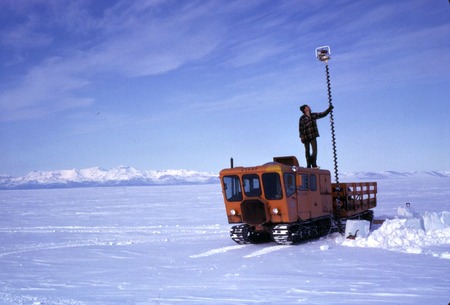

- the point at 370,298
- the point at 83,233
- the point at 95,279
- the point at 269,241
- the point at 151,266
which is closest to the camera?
the point at 370,298

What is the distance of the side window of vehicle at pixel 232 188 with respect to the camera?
1361 centimetres

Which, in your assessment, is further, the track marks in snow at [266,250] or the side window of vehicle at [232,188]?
the side window of vehicle at [232,188]

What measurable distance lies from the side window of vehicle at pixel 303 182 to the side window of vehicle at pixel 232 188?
1.80 metres

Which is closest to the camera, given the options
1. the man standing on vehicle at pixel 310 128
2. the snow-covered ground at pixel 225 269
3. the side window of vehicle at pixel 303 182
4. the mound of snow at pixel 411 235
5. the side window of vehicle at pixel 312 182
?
the snow-covered ground at pixel 225 269

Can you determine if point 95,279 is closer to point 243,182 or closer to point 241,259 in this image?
point 241,259

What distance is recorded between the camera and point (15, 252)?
13.5 meters

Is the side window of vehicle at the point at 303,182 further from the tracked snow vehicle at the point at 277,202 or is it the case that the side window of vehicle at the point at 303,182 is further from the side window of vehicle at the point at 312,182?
the side window of vehicle at the point at 312,182

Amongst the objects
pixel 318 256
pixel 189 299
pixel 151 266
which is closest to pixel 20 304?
pixel 189 299

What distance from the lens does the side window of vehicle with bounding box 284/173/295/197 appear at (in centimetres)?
1288

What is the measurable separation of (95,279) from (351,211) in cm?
1006

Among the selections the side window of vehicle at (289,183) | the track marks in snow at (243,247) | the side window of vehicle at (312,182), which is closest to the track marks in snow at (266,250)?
the track marks in snow at (243,247)

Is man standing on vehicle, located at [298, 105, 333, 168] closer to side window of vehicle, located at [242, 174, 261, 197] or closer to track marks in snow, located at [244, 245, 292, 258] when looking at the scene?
side window of vehicle, located at [242, 174, 261, 197]

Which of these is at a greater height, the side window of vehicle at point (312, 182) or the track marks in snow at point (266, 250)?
the side window of vehicle at point (312, 182)

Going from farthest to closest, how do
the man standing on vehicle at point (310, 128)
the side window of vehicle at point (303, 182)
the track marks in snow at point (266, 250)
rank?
the man standing on vehicle at point (310, 128)
the side window of vehicle at point (303, 182)
the track marks in snow at point (266, 250)
